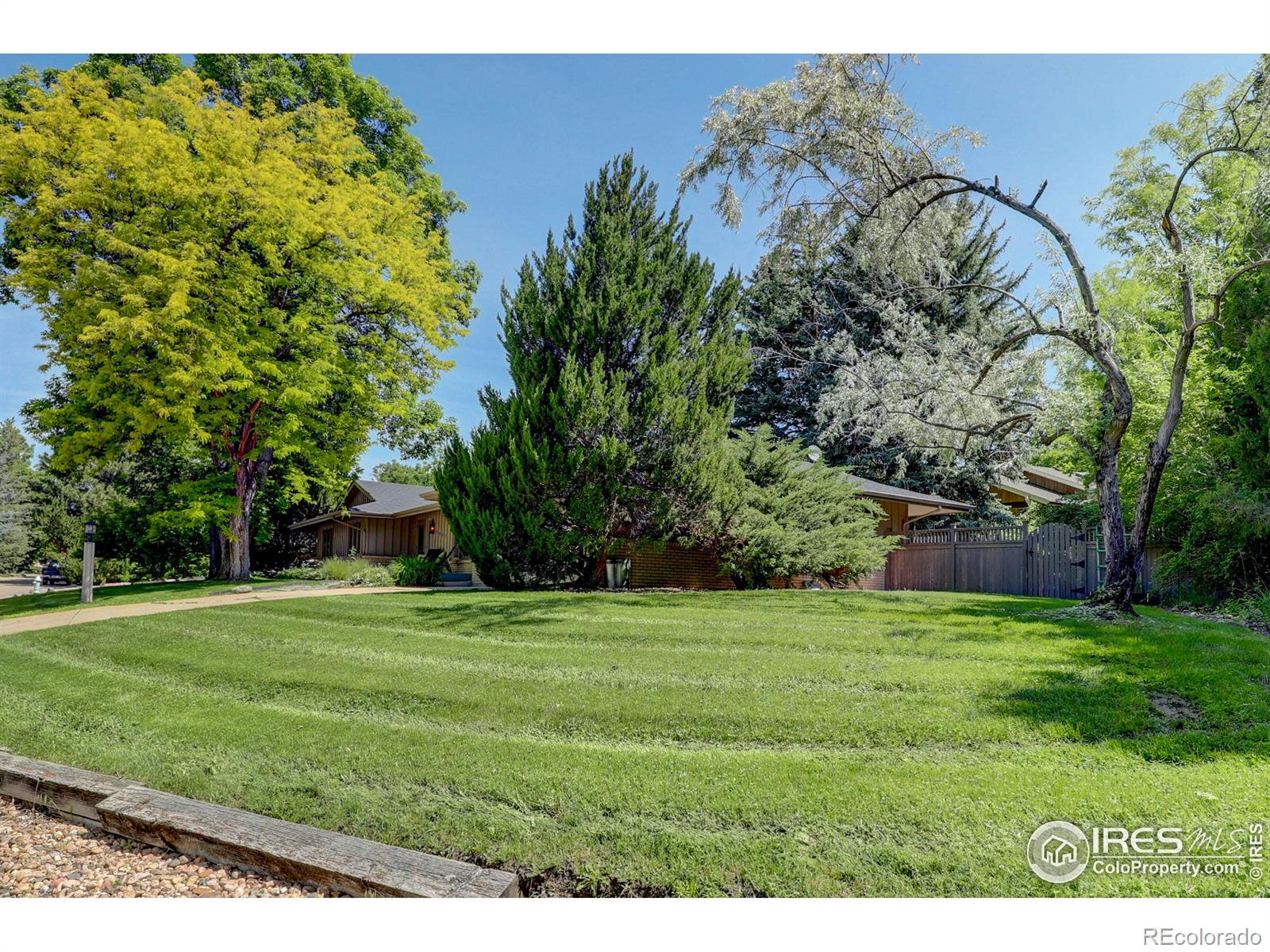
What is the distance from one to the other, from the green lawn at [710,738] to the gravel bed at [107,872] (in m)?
0.41

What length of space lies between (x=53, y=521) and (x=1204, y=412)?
37.3 m

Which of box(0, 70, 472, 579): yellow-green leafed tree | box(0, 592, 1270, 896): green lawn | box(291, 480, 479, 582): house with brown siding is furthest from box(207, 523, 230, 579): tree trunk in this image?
box(0, 592, 1270, 896): green lawn

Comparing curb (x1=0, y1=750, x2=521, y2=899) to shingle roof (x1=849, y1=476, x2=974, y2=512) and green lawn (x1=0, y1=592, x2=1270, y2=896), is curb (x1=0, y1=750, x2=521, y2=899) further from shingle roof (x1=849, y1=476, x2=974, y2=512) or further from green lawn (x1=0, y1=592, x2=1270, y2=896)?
shingle roof (x1=849, y1=476, x2=974, y2=512)

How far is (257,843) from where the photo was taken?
10.5ft

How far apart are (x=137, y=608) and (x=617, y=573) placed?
8358 mm

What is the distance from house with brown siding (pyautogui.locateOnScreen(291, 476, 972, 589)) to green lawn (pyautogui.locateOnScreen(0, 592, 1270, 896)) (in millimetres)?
6572

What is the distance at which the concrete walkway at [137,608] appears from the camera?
10492 mm

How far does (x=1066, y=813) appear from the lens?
322cm

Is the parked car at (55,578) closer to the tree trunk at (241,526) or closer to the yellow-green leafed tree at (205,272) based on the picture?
the yellow-green leafed tree at (205,272)

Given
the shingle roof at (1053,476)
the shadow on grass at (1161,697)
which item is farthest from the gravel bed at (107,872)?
the shingle roof at (1053,476)

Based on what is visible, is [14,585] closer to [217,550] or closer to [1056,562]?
[217,550]

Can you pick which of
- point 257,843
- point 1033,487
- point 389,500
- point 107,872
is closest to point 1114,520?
point 257,843

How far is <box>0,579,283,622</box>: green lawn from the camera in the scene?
41.0ft
